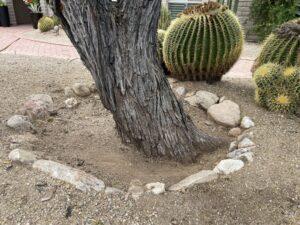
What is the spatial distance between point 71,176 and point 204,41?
1.98 m

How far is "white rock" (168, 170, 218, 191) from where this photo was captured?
2209 mm

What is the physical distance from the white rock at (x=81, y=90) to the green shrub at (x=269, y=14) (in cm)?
472

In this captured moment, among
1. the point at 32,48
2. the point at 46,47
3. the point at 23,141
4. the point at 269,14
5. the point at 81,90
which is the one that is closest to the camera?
the point at 23,141

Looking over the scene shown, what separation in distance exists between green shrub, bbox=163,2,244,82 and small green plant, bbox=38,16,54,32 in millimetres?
6196

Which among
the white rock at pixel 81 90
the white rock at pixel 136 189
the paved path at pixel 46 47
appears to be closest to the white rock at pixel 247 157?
the white rock at pixel 136 189

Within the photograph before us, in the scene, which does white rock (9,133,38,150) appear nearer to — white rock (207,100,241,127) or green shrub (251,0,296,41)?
white rock (207,100,241,127)


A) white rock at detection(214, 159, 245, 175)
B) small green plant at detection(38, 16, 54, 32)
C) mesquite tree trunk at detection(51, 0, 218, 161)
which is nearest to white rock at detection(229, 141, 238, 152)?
mesquite tree trunk at detection(51, 0, 218, 161)

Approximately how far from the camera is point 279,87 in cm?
307

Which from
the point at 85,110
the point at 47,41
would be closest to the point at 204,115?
the point at 85,110

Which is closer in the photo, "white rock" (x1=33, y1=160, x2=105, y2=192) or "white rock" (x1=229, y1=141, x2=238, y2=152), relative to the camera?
"white rock" (x1=33, y1=160, x2=105, y2=192)

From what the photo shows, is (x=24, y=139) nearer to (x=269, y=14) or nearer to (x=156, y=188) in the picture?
(x=156, y=188)

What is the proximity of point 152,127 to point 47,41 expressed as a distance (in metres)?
6.31

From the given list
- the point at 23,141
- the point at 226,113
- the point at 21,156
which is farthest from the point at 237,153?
the point at 23,141

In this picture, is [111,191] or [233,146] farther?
[233,146]
